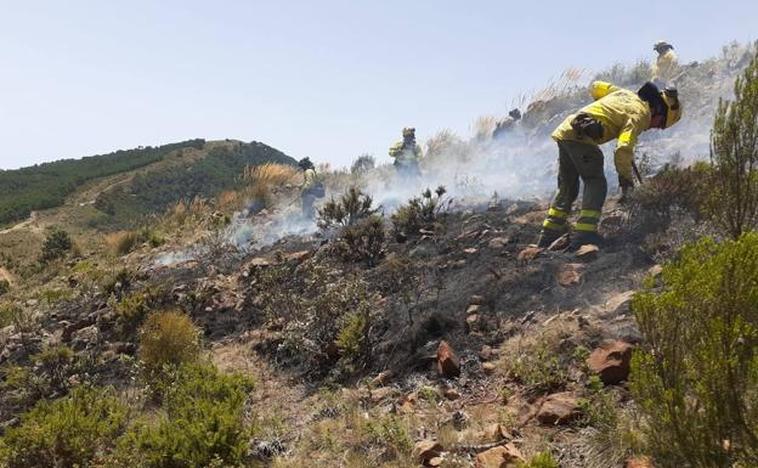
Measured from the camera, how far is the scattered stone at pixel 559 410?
3291 mm

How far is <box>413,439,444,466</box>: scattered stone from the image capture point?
3.19 metres

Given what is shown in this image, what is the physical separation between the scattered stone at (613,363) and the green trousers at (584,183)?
7.86ft

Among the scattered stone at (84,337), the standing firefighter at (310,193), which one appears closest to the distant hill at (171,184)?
the standing firefighter at (310,193)

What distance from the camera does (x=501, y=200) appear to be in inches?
369

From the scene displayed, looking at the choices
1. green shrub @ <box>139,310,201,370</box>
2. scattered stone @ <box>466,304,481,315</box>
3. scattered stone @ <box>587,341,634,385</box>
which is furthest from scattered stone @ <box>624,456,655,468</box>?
green shrub @ <box>139,310,201,370</box>

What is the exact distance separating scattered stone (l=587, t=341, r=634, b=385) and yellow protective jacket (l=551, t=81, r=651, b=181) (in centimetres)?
245

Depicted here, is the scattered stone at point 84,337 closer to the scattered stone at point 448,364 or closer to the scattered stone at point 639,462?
the scattered stone at point 448,364

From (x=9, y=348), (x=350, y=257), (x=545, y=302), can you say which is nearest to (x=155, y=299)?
(x=9, y=348)

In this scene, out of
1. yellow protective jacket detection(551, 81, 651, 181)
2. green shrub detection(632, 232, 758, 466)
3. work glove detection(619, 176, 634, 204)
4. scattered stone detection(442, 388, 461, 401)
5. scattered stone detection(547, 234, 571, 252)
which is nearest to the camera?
green shrub detection(632, 232, 758, 466)

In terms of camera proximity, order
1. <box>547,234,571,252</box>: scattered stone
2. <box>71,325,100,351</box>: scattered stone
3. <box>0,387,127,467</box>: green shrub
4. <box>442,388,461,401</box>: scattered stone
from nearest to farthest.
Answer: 1. <box>0,387,127,467</box>: green shrub
2. <box>442,388,461,401</box>: scattered stone
3. <box>547,234,571,252</box>: scattered stone
4. <box>71,325,100,351</box>: scattered stone

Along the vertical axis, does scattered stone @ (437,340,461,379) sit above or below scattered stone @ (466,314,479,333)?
below

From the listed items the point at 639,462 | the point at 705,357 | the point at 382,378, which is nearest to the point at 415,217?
the point at 382,378

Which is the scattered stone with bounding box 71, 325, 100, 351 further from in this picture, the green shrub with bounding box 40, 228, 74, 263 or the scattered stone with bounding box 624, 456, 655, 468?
the green shrub with bounding box 40, 228, 74, 263

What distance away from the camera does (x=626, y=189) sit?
5879 mm
